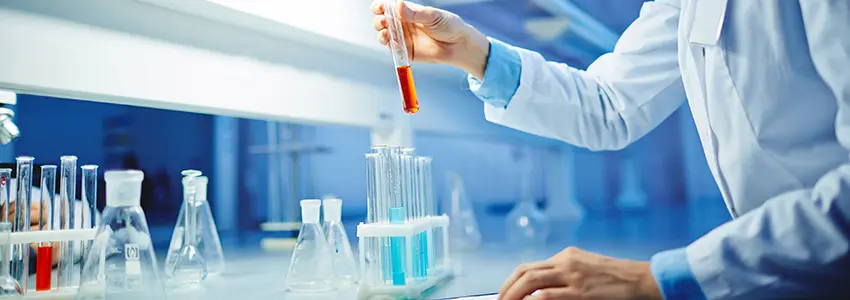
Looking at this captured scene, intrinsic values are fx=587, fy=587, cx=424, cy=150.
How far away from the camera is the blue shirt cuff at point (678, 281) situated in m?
0.68

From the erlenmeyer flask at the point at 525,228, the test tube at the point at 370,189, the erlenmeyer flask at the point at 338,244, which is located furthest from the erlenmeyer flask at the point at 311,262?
the erlenmeyer flask at the point at 525,228

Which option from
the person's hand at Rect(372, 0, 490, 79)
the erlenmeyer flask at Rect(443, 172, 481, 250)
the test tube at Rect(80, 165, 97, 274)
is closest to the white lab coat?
the person's hand at Rect(372, 0, 490, 79)

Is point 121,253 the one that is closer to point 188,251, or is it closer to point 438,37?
point 188,251

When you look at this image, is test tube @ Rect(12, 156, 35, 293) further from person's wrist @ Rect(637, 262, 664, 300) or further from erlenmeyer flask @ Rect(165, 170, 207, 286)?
person's wrist @ Rect(637, 262, 664, 300)

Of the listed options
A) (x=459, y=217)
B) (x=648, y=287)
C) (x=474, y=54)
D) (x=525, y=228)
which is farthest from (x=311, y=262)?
(x=525, y=228)

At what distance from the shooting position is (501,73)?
46.5 inches

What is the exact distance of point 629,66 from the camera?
49.7 inches

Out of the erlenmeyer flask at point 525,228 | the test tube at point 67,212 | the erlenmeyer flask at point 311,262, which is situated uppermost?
the test tube at point 67,212

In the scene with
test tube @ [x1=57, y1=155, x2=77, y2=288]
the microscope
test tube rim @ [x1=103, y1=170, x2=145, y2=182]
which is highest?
the microscope

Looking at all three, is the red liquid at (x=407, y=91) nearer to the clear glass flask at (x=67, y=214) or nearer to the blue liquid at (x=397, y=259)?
the blue liquid at (x=397, y=259)

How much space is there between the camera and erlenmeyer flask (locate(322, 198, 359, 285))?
1.14 meters

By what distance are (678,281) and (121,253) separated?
2.49 feet

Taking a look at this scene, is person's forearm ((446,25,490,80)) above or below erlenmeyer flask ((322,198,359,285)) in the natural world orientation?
above

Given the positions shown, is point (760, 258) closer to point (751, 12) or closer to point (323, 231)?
point (751, 12)
